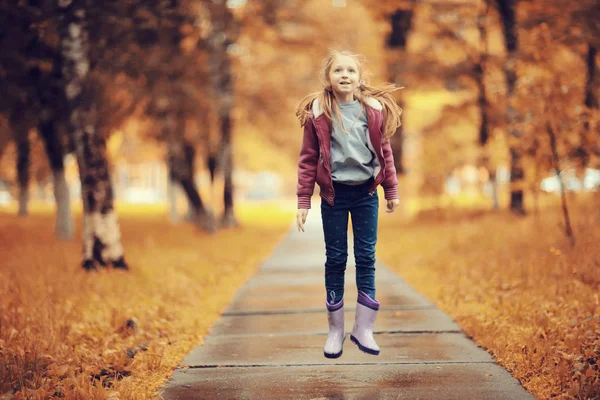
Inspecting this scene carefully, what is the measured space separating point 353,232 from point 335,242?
14 cm

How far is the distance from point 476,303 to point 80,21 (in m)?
6.32

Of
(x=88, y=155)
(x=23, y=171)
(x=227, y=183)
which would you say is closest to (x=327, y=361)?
(x=88, y=155)

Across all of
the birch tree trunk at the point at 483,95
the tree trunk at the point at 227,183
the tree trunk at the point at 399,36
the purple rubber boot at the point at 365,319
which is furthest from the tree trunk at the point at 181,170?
the purple rubber boot at the point at 365,319

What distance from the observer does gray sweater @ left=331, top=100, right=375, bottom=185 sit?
448 cm

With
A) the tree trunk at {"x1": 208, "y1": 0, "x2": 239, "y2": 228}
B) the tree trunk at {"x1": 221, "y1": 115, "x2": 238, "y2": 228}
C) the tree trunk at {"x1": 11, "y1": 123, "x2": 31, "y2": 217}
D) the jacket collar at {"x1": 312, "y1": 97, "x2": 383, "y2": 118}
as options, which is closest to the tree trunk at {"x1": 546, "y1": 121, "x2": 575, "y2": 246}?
the jacket collar at {"x1": 312, "y1": 97, "x2": 383, "y2": 118}

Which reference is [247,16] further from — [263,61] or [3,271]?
[3,271]

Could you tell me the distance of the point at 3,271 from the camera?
9.20 metres

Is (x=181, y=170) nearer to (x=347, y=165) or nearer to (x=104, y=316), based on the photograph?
(x=104, y=316)

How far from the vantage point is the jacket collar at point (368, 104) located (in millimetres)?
4516

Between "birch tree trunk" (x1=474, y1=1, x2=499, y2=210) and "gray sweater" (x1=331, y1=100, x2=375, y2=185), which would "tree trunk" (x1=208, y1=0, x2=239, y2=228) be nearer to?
"birch tree trunk" (x1=474, y1=1, x2=499, y2=210)

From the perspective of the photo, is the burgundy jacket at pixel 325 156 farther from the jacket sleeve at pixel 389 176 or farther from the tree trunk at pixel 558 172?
the tree trunk at pixel 558 172

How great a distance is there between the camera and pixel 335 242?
4.65 metres

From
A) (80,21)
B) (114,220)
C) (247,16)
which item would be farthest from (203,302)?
(247,16)

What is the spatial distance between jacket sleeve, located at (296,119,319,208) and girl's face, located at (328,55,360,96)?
12.0 inches
